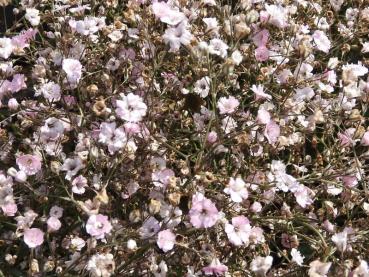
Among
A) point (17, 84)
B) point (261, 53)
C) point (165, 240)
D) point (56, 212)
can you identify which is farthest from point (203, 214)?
point (17, 84)

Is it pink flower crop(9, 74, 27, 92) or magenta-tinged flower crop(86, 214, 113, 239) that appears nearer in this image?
magenta-tinged flower crop(86, 214, 113, 239)

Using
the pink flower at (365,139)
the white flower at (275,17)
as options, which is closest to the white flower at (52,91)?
the white flower at (275,17)

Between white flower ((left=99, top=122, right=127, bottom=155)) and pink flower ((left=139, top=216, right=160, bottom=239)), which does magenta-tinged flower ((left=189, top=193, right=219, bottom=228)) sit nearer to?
pink flower ((left=139, top=216, right=160, bottom=239))

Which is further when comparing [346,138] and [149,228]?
[346,138]

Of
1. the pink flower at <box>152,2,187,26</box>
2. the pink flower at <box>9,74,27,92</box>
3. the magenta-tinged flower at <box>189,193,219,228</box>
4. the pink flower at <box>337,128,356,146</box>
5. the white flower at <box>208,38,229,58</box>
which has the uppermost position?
the pink flower at <box>152,2,187,26</box>

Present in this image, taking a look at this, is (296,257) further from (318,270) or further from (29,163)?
(29,163)

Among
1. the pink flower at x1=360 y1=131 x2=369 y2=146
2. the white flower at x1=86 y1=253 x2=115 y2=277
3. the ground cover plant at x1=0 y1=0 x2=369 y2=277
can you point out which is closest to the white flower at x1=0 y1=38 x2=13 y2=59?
the ground cover plant at x1=0 y1=0 x2=369 y2=277

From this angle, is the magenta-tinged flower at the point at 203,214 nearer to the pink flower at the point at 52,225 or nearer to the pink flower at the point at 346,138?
the pink flower at the point at 52,225

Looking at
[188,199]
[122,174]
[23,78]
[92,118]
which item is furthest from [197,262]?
[23,78]
